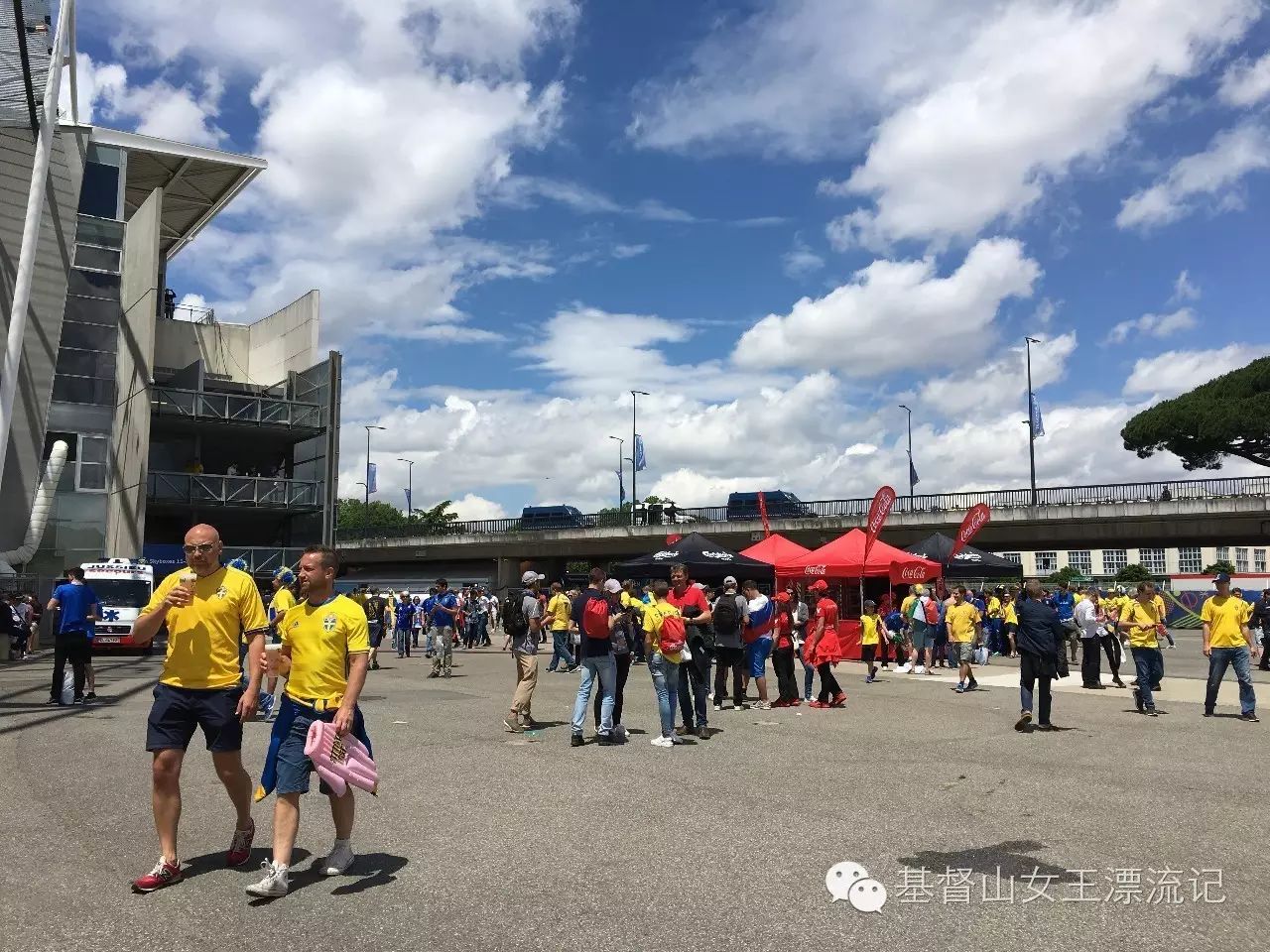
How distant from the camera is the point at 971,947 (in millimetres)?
4379

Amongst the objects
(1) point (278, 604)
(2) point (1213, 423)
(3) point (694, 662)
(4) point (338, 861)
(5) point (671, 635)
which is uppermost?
(2) point (1213, 423)

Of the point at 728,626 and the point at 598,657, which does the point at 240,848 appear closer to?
the point at 598,657

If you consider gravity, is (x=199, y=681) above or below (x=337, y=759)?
above

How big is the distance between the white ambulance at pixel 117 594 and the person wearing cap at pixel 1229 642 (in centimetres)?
2260

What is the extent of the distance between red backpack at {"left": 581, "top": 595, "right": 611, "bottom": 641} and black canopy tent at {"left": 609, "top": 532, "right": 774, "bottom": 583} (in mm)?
11440

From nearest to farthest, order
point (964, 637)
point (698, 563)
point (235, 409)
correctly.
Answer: point (964, 637)
point (698, 563)
point (235, 409)

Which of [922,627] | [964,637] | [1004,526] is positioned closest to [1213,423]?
[1004,526]

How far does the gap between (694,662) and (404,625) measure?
17.0 m

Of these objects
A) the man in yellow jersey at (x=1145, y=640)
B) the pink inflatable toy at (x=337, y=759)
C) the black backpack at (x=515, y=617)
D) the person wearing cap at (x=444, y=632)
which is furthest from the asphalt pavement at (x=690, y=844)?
the person wearing cap at (x=444, y=632)

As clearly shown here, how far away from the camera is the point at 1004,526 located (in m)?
47.5

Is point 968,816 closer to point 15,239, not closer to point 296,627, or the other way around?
point 296,627

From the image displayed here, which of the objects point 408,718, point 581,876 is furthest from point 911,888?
point 408,718

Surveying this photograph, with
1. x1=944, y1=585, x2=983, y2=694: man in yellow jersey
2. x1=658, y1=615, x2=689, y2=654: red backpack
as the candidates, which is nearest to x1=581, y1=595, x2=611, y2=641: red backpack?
x1=658, y1=615, x2=689, y2=654: red backpack

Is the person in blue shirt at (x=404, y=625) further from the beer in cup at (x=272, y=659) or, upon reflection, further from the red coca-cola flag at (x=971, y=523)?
the beer in cup at (x=272, y=659)
